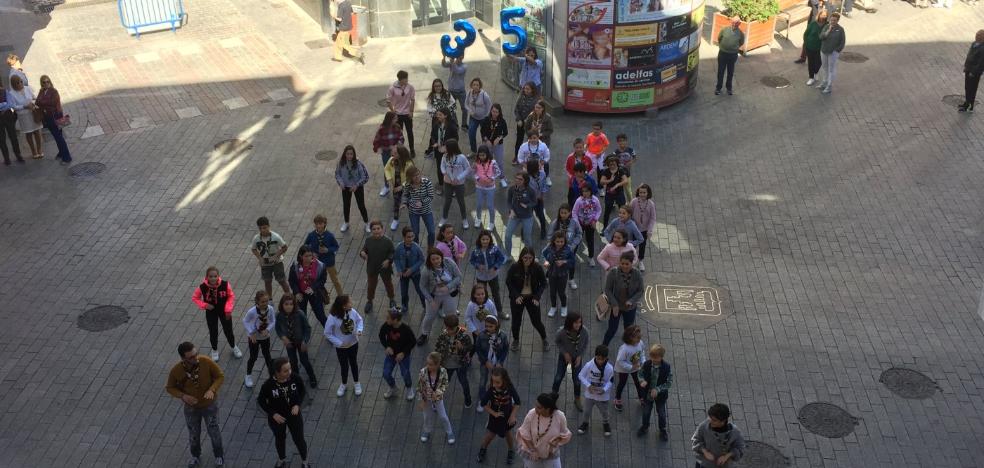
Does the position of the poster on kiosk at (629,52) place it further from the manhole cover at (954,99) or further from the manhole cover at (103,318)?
the manhole cover at (103,318)

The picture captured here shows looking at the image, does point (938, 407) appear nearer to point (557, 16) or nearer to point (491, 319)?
point (491, 319)

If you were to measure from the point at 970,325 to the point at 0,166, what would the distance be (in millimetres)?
16414

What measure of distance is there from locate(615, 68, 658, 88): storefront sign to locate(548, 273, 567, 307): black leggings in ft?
23.9

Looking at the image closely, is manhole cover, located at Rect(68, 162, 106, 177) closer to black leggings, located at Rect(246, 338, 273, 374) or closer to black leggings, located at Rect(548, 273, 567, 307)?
black leggings, located at Rect(246, 338, 273, 374)

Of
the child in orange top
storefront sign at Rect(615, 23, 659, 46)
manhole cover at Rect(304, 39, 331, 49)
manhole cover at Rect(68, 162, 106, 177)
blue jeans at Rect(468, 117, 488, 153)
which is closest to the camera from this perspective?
the child in orange top

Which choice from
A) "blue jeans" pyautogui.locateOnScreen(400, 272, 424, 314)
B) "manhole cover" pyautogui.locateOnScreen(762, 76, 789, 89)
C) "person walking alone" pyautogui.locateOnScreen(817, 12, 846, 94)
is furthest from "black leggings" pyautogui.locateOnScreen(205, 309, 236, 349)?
"person walking alone" pyautogui.locateOnScreen(817, 12, 846, 94)

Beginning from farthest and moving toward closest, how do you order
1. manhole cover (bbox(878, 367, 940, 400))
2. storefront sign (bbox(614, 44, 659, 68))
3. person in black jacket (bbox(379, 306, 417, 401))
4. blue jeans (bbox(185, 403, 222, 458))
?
storefront sign (bbox(614, 44, 659, 68)) < manhole cover (bbox(878, 367, 940, 400)) < person in black jacket (bbox(379, 306, 417, 401)) < blue jeans (bbox(185, 403, 222, 458))

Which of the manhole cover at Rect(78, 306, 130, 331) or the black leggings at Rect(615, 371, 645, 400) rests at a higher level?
the black leggings at Rect(615, 371, 645, 400)

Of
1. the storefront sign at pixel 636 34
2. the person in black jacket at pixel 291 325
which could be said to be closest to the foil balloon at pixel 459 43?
the storefront sign at pixel 636 34

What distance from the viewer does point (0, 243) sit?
16.1 metres

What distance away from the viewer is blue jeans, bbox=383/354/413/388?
38.8 feet

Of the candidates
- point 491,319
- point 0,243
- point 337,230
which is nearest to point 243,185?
point 337,230

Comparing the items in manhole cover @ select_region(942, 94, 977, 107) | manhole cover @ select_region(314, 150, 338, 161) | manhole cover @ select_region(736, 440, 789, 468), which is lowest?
manhole cover @ select_region(942, 94, 977, 107)

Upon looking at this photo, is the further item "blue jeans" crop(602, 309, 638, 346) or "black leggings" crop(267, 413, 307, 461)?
"blue jeans" crop(602, 309, 638, 346)
